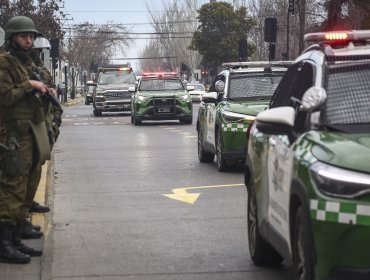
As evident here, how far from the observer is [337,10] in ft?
88.8

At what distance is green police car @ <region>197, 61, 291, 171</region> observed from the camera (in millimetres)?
14000

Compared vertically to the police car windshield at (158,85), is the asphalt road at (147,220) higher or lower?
lower

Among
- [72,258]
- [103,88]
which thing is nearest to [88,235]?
[72,258]

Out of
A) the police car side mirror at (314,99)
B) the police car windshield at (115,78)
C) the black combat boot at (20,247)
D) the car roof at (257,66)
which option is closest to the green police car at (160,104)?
the police car windshield at (115,78)

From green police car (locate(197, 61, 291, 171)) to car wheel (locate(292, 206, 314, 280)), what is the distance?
27.6 ft

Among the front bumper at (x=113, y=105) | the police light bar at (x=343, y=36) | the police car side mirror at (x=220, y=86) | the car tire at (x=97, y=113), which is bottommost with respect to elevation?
the car tire at (x=97, y=113)

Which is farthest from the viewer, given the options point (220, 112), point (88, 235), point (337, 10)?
point (337, 10)

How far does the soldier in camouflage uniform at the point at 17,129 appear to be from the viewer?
7230mm

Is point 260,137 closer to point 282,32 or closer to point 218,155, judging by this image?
point 218,155

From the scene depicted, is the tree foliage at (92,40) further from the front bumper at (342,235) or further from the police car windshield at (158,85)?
the front bumper at (342,235)

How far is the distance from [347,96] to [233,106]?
8.47 meters

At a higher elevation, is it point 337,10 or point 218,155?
point 337,10

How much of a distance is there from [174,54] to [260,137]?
325 ft

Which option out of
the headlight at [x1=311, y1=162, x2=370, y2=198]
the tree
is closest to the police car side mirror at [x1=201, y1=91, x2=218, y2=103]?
the headlight at [x1=311, y1=162, x2=370, y2=198]
